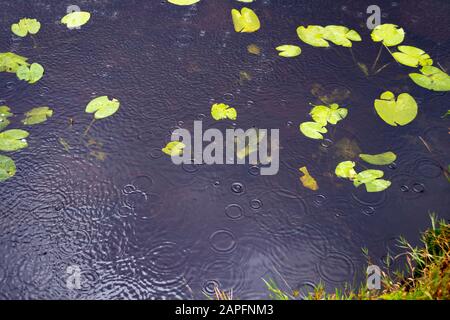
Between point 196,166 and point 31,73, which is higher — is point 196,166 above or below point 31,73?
below

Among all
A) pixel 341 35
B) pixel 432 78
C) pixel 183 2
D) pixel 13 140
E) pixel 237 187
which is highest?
pixel 183 2

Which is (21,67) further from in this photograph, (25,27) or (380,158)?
(380,158)

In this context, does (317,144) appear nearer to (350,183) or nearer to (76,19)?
(350,183)

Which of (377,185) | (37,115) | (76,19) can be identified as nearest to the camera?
(377,185)

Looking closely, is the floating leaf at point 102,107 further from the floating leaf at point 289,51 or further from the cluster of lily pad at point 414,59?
the cluster of lily pad at point 414,59

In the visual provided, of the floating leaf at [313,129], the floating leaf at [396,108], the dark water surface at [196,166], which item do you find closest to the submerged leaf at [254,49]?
the dark water surface at [196,166]

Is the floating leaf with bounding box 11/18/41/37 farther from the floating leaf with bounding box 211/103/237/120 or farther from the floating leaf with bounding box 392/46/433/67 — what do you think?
the floating leaf with bounding box 392/46/433/67

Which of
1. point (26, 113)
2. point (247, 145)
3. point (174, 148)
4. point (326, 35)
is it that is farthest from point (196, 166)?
point (326, 35)

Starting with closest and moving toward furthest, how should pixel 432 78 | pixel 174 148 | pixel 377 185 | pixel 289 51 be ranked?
1. pixel 377 185
2. pixel 174 148
3. pixel 432 78
4. pixel 289 51

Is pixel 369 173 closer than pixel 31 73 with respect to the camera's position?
Yes
